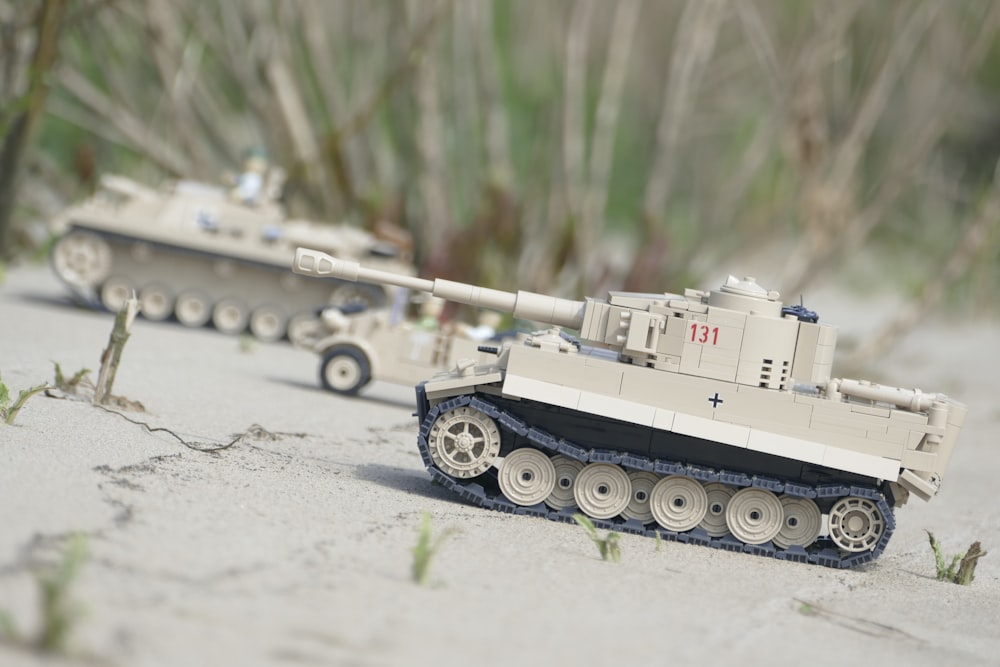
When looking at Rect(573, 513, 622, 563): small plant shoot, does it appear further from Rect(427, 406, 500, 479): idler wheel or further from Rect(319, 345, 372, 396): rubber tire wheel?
Rect(319, 345, 372, 396): rubber tire wheel

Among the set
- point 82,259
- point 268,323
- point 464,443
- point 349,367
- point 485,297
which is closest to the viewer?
point 464,443

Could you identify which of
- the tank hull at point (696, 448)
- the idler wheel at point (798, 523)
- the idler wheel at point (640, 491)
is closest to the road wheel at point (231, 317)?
the tank hull at point (696, 448)

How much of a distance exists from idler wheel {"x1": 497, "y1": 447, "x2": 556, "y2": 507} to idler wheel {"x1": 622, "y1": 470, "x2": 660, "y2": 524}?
0.59m

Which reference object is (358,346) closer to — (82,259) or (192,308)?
(192,308)

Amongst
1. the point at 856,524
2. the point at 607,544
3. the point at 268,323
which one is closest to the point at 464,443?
the point at 607,544

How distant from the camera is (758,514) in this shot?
892cm

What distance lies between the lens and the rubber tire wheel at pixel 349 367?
13.5m

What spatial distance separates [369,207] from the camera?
21.5 metres

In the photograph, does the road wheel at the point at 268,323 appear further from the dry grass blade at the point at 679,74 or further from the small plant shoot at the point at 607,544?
the small plant shoot at the point at 607,544

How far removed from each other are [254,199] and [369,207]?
414 cm

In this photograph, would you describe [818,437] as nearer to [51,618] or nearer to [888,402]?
[888,402]

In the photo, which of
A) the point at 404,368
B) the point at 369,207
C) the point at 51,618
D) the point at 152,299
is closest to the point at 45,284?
the point at 152,299

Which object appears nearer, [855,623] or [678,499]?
[855,623]

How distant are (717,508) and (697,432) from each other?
0.71 metres
